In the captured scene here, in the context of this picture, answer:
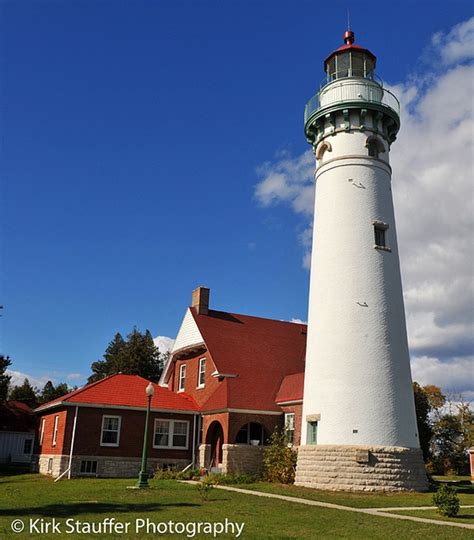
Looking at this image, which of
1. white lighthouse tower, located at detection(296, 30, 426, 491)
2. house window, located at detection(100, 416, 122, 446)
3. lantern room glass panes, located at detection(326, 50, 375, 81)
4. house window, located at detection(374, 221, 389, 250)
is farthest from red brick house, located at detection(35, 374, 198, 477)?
lantern room glass panes, located at detection(326, 50, 375, 81)

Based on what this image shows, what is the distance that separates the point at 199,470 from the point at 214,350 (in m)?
6.45

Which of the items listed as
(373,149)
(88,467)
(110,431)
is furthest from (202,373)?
(373,149)

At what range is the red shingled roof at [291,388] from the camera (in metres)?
27.4

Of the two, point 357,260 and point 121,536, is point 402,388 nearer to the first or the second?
point 357,260

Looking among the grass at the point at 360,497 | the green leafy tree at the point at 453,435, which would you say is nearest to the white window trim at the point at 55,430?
the grass at the point at 360,497

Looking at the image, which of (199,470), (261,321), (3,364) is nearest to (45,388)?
(3,364)

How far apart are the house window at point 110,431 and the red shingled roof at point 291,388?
8085 mm

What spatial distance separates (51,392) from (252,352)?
1868 inches

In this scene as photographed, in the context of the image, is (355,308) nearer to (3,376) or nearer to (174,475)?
(174,475)

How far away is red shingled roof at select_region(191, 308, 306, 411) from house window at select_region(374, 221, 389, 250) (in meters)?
10.2

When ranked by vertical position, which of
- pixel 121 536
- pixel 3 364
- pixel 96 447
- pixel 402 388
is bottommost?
pixel 121 536

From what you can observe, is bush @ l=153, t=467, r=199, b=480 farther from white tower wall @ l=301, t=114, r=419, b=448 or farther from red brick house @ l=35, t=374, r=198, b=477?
white tower wall @ l=301, t=114, r=419, b=448

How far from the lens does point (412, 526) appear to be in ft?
41.2

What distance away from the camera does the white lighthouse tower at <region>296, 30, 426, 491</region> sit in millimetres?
20938
